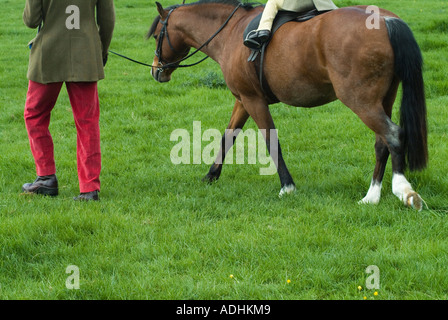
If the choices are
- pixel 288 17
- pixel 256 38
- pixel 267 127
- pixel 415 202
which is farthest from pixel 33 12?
pixel 415 202

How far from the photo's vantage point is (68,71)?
583cm

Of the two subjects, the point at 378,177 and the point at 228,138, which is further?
the point at 228,138

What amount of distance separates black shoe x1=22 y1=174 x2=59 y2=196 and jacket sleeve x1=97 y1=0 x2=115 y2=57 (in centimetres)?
157

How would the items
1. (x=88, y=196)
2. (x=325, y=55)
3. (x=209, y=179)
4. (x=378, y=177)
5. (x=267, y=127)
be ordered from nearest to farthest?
(x=325, y=55) < (x=378, y=177) < (x=88, y=196) < (x=267, y=127) < (x=209, y=179)

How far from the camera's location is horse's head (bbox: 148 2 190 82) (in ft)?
23.1

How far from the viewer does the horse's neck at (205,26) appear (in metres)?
6.73

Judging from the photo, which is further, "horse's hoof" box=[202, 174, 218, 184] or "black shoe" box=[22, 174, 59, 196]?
"horse's hoof" box=[202, 174, 218, 184]

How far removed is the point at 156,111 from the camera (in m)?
9.72

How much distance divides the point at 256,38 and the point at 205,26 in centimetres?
114

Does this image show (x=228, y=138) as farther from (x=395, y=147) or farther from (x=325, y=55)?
(x=395, y=147)

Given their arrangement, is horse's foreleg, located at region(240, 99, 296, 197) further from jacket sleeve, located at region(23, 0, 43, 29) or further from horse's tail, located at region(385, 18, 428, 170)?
jacket sleeve, located at region(23, 0, 43, 29)

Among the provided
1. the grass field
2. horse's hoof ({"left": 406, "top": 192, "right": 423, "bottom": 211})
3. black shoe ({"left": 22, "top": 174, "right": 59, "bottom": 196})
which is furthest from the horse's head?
horse's hoof ({"left": 406, "top": 192, "right": 423, "bottom": 211})

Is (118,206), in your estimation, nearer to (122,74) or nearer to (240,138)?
(240,138)
